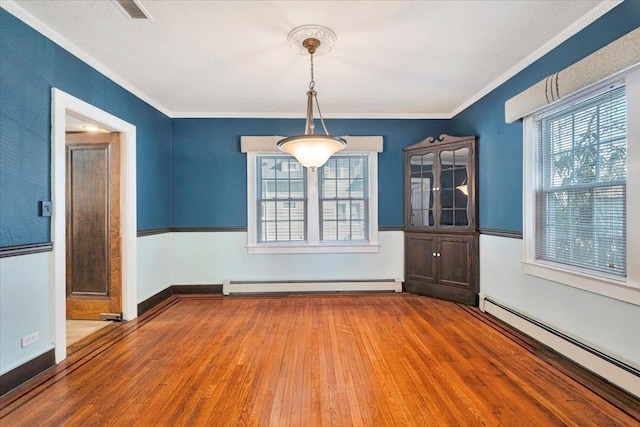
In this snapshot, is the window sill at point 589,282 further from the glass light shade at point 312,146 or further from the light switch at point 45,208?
the light switch at point 45,208

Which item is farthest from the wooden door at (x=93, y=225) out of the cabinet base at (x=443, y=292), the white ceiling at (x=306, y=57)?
the cabinet base at (x=443, y=292)

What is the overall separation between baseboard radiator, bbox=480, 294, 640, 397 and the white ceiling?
250cm

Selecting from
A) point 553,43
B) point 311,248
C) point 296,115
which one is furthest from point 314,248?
point 553,43

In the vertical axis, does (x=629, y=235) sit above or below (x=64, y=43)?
below

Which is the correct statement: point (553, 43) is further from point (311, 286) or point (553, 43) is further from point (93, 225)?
point (93, 225)

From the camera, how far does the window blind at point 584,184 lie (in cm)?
223

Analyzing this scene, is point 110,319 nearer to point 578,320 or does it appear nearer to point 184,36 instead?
point 184,36

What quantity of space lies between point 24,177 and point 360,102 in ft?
11.7

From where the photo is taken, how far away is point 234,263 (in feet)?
15.4

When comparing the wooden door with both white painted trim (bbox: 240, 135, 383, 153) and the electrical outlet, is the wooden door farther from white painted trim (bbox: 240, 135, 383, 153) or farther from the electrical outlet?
white painted trim (bbox: 240, 135, 383, 153)

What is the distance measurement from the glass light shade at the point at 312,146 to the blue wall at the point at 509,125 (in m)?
2.01

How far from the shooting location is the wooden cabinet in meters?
4.06

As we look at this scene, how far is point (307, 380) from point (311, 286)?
2333mm

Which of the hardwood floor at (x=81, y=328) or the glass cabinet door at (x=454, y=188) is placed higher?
the glass cabinet door at (x=454, y=188)
